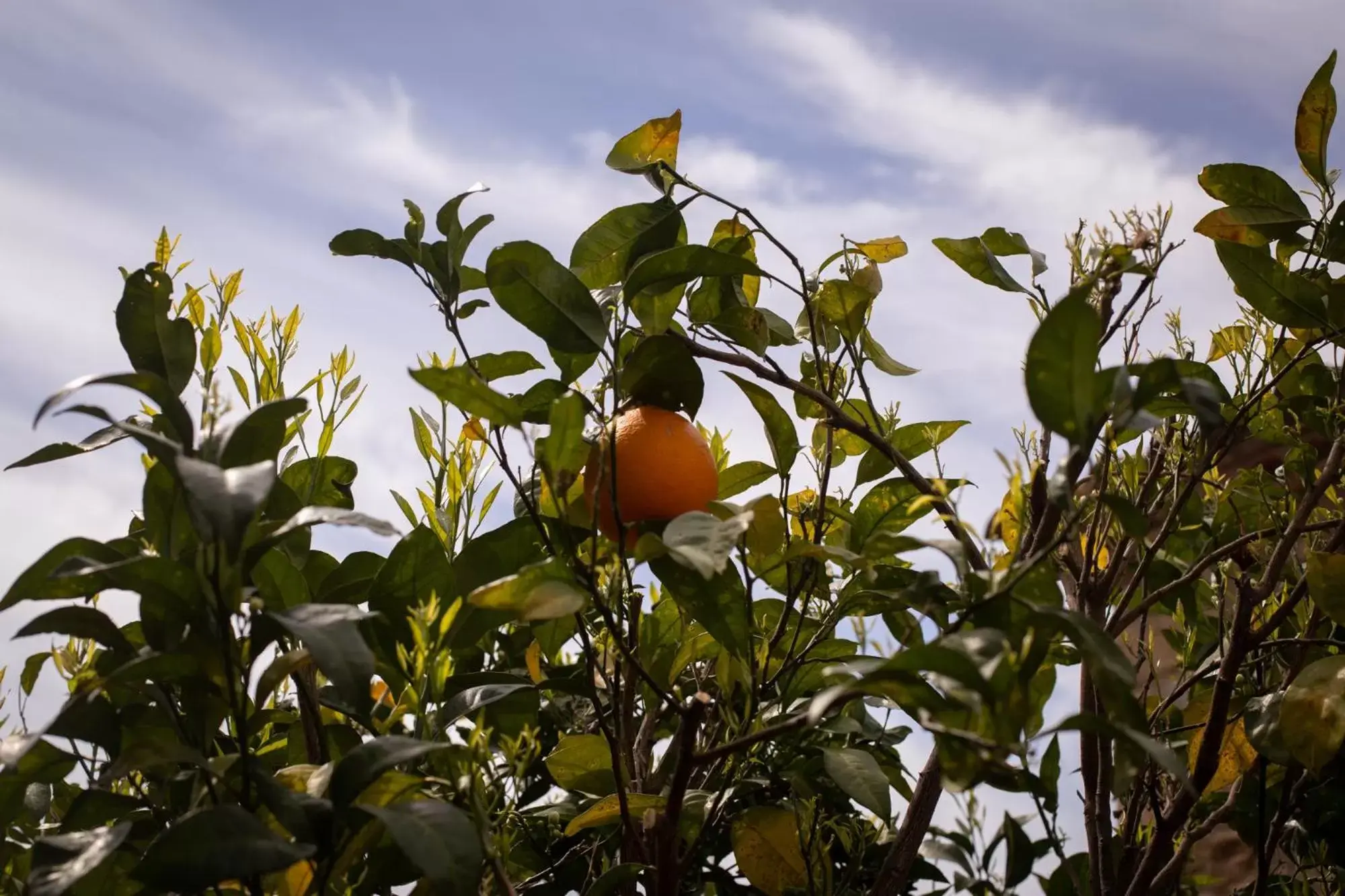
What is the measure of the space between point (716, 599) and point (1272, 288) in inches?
23.0

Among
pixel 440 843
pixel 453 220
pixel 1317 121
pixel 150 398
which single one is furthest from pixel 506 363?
pixel 1317 121

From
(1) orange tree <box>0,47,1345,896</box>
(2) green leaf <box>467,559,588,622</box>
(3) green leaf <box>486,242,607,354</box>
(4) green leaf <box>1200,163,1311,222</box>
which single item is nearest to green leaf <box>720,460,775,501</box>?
(1) orange tree <box>0,47,1345,896</box>

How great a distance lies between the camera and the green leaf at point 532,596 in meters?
0.56

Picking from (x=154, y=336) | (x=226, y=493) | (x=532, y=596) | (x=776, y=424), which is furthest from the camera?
(x=776, y=424)

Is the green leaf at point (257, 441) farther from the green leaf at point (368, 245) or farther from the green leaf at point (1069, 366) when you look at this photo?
the green leaf at point (1069, 366)

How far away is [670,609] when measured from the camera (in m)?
0.92

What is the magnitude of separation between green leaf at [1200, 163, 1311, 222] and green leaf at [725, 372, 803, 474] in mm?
479

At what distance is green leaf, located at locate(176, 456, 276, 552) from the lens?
1.52 ft

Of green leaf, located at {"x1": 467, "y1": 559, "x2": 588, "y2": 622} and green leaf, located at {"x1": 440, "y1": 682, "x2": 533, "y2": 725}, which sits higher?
green leaf, located at {"x1": 467, "y1": 559, "x2": 588, "y2": 622}

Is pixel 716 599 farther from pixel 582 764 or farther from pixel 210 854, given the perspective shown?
pixel 210 854

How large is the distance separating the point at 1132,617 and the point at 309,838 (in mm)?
659

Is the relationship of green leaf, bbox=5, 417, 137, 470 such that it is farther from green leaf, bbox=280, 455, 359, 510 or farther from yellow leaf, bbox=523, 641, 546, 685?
yellow leaf, bbox=523, 641, 546, 685

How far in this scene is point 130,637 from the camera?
0.74 m

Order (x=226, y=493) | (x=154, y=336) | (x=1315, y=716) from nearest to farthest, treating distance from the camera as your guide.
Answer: (x=226, y=493), (x=154, y=336), (x=1315, y=716)
